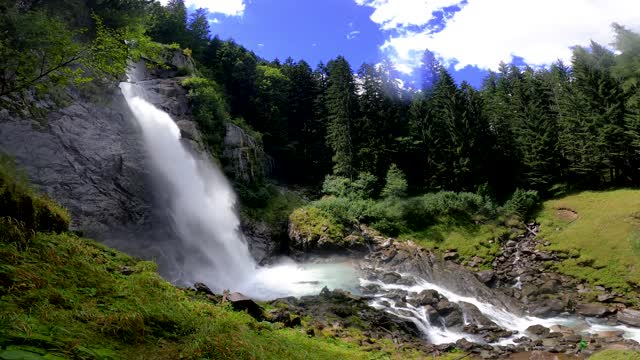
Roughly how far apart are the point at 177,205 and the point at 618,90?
161 ft

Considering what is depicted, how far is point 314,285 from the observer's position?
25594 millimetres

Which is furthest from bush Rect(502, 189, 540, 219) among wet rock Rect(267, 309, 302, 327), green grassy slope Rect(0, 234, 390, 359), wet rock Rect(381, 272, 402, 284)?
green grassy slope Rect(0, 234, 390, 359)

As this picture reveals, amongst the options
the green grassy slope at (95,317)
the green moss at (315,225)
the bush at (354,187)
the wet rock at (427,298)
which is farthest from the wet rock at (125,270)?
the bush at (354,187)

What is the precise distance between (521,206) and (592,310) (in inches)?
634

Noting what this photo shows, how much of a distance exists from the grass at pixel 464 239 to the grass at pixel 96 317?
77.3 feet

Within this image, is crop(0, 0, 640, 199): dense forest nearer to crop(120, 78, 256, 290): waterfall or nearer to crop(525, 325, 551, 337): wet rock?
crop(120, 78, 256, 290): waterfall

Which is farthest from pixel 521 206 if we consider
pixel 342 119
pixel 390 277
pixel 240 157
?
pixel 240 157

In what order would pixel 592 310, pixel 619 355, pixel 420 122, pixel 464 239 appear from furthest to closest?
pixel 420 122 < pixel 464 239 < pixel 592 310 < pixel 619 355

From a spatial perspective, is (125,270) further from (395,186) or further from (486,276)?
(395,186)

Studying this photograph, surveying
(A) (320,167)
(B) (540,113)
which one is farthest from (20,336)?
(B) (540,113)

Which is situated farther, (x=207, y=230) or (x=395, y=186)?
(x=395, y=186)

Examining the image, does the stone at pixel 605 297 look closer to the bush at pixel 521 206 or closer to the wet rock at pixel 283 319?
the bush at pixel 521 206

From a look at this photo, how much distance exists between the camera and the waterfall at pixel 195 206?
25.2m

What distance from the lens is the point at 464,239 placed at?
33.8 meters
